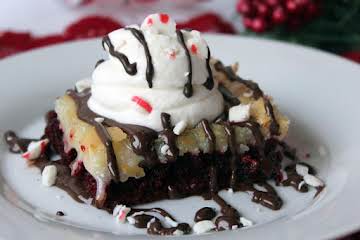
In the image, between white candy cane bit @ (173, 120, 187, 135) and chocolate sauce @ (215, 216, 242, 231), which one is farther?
white candy cane bit @ (173, 120, 187, 135)

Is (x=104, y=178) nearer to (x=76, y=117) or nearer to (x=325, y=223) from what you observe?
(x=76, y=117)

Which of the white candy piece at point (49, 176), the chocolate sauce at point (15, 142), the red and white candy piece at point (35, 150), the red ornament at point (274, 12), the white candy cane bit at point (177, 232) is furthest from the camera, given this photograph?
the red ornament at point (274, 12)

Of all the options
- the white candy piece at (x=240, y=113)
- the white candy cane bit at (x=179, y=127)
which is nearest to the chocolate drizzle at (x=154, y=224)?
the white candy cane bit at (x=179, y=127)

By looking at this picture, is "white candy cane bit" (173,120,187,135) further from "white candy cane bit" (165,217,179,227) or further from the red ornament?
the red ornament

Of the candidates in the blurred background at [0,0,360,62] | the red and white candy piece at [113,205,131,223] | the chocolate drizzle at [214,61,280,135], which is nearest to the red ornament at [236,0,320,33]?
the blurred background at [0,0,360,62]

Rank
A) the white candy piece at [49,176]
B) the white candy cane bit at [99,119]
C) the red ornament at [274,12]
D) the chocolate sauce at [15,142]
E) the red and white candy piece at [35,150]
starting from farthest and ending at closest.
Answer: the red ornament at [274,12], the chocolate sauce at [15,142], the red and white candy piece at [35,150], the white candy piece at [49,176], the white candy cane bit at [99,119]

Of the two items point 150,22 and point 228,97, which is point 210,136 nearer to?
point 228,97

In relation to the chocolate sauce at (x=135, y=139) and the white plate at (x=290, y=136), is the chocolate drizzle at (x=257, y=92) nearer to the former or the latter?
the white plate at (x=290, y=136)

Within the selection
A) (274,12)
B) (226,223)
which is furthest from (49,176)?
(274,12)
